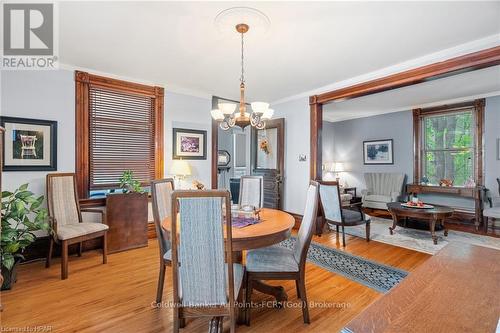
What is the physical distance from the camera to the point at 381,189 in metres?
6.09

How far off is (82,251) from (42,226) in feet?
3.44

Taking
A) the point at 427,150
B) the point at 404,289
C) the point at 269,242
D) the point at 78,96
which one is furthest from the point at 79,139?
the point at 427,150

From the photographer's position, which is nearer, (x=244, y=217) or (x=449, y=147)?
(x=244, y=217)

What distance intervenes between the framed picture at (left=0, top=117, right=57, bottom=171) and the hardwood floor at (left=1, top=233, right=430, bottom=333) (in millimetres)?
1202

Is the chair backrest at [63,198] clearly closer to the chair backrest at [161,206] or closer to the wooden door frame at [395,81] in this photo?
the chair backrest at [161,206]

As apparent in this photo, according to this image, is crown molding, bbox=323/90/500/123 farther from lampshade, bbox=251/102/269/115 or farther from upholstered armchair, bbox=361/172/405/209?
lampshade, bbox=251/102/269/115

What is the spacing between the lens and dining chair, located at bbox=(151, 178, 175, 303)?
2098mm

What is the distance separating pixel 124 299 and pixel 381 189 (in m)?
5.82

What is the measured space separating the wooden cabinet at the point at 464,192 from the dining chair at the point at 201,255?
5.26m

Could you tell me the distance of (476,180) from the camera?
4.85m

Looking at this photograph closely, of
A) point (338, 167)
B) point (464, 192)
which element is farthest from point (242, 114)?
point (338, 167)

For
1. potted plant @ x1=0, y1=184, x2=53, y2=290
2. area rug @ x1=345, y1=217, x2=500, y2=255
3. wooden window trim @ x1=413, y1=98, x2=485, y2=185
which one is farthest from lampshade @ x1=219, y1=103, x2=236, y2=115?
wooden window trim @ x1=413, y1=98, x2=485, y2=185

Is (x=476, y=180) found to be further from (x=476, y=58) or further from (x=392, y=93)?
(x=476, y=58)

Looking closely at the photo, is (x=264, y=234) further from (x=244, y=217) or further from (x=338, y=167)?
(x=338, y=167)
